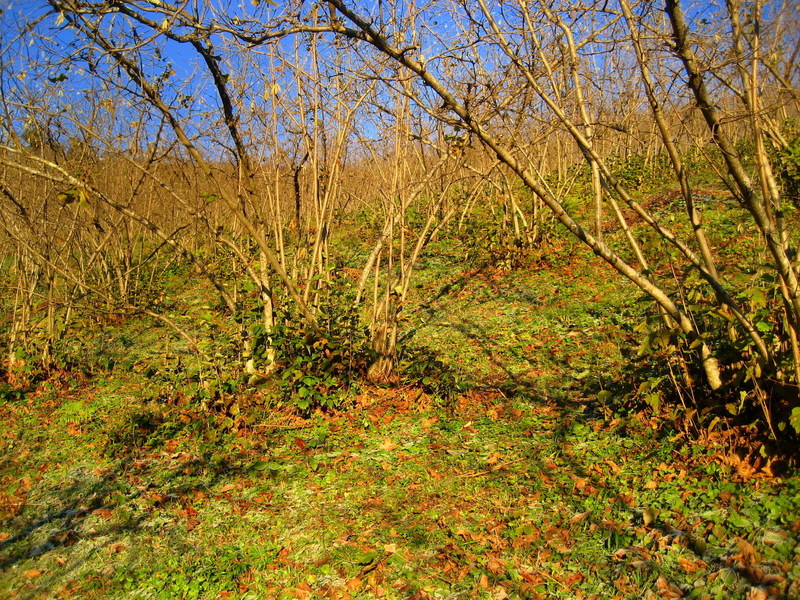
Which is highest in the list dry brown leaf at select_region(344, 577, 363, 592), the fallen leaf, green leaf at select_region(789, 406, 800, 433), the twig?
green leaf at select_region(789, 406, 800, 433)

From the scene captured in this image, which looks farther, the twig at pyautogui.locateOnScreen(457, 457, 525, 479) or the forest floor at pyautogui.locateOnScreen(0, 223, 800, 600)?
the twig at pyautogui.locateOnScreen(457, 457, 525, 479)

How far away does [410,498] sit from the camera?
3840 mm

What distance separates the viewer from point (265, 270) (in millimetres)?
5512

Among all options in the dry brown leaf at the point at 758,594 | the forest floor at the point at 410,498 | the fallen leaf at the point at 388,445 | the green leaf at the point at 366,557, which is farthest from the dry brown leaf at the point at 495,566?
the fallen leaf at the point at 388,445

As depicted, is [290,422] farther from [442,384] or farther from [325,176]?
[325,176]

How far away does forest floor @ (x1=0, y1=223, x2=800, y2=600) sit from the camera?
9.66 ft

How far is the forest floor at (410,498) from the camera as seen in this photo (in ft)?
9.66

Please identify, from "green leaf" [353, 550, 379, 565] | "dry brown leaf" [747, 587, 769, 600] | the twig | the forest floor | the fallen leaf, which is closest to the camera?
"dry brown leaf" [747, 587, 769, 600]

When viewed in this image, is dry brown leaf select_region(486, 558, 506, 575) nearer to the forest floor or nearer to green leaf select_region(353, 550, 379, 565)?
the forest floor

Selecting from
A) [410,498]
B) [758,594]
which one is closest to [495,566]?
[410,498]

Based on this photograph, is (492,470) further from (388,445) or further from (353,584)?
(353,584)

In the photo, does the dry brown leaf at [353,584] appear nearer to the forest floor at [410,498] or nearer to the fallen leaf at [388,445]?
the forest floor at [410,498]

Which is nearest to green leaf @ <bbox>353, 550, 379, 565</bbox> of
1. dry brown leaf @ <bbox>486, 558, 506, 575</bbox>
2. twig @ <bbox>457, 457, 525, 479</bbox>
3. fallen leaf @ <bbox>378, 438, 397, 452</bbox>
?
dry brown leaf @ <bbox>486, 558, 506, 575</bbox>

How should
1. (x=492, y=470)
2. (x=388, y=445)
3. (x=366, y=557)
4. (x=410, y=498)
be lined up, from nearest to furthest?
(x=366, y=557) < (x=410, y=498) < (x=492, y=470) < (x=388, y=445)
